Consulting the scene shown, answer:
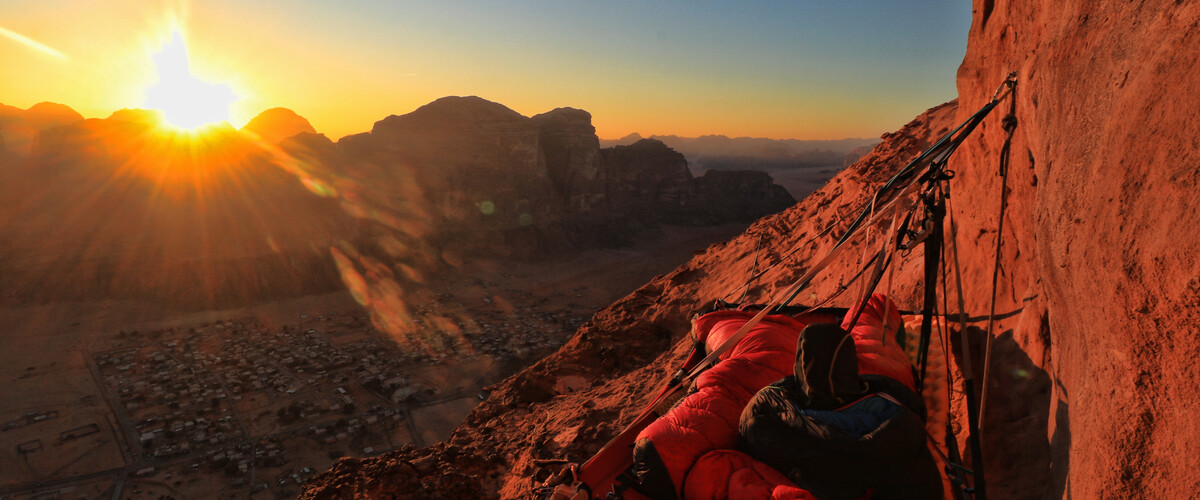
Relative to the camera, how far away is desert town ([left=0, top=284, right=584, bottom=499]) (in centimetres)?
1259

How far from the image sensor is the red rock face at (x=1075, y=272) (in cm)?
177

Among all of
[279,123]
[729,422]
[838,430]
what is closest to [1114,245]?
[838,430]

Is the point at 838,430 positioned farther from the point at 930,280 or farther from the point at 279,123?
the point at 279,123

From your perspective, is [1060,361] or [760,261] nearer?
[1060,361]

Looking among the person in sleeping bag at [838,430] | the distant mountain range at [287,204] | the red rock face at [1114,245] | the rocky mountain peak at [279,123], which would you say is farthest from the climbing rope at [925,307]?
the rocky mountain peak at [279,123]

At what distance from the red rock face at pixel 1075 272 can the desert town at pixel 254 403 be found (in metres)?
10.5

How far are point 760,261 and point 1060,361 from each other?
602cm

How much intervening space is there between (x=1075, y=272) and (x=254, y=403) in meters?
17.9

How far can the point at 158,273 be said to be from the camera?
23.4 meters

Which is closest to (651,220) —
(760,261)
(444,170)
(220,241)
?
(444,170)

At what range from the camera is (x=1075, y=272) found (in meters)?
2.36

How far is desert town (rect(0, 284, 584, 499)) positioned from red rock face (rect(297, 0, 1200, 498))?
1045cm

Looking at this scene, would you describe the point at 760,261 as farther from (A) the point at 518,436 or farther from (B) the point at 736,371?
(B) the point at 736,371

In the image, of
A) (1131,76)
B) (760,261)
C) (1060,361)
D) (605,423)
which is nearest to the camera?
(1131,76)
